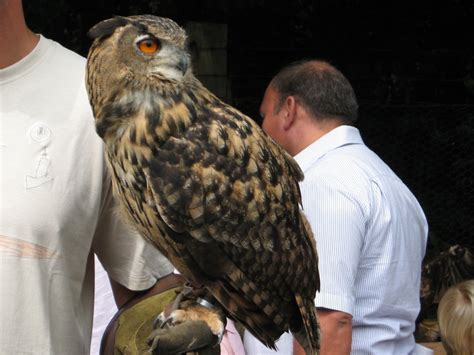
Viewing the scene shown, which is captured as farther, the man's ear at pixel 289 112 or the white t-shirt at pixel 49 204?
the man's ear at pixel 289 112

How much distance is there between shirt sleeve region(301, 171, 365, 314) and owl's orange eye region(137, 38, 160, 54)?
1.16 metres

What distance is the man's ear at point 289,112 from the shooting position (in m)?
3.59

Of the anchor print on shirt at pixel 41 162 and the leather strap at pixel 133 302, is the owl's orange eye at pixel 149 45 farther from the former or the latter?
the leather strap at pixel 133 302

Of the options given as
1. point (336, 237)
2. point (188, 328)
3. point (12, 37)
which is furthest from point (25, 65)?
point (336, 237)

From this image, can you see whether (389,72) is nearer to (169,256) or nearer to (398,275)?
(398,275)

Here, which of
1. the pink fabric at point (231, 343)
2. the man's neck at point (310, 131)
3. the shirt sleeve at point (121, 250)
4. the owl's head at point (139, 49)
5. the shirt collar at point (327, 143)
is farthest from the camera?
the man's neck at point (310, 131)

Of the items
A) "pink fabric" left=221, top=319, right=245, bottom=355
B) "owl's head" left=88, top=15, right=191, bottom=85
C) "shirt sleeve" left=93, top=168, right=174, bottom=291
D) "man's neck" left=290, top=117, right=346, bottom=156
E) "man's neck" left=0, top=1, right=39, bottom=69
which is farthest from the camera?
"man's neck" left=290, top=117, right=346, bottom=156

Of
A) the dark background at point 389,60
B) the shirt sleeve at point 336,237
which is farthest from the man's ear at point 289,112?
the dark background at point 389,60

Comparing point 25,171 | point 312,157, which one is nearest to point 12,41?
A: point 25,171

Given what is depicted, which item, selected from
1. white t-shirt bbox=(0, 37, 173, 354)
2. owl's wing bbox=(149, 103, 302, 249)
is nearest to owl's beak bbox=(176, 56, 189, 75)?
owl's wing bbox=(149, 103, 302, 249)

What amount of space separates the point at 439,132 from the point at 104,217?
4.69 m

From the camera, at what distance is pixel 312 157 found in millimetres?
3383

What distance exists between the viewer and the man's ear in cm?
359

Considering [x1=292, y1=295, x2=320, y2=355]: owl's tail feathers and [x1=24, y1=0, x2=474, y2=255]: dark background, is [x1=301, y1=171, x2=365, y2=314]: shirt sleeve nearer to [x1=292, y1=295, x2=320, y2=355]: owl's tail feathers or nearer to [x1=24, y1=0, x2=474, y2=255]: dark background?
[x1=292, y1=295, x2=320, y2=355]: owl's tail feathers
